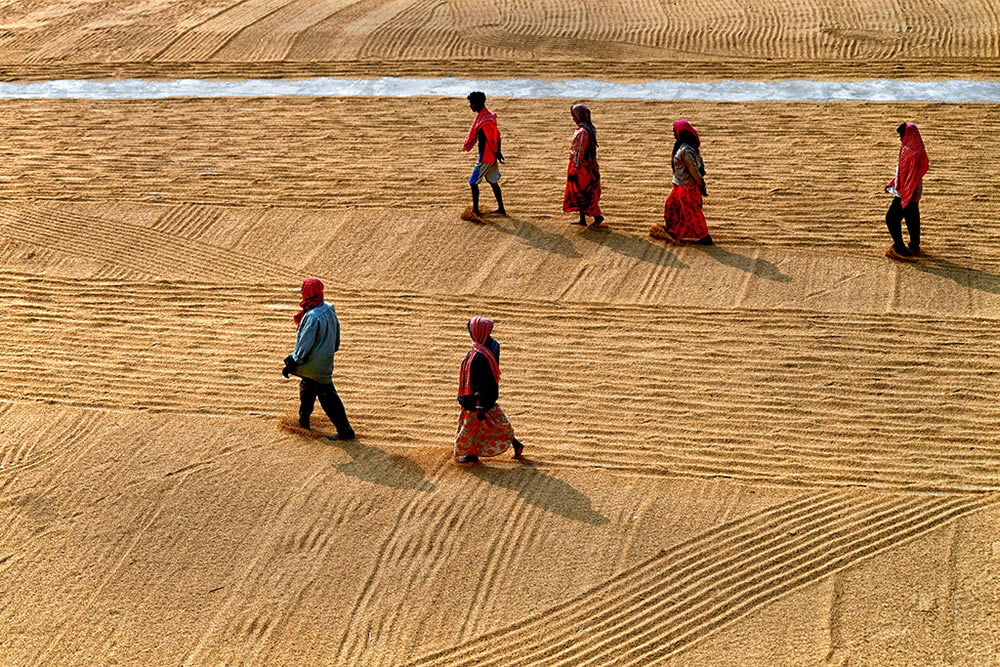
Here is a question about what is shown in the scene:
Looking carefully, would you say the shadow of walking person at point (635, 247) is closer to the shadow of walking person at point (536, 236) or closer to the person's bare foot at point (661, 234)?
the person's bare foot at point (661, 234)

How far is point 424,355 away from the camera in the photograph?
1071 centimetres

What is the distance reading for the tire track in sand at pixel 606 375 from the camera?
8977 millimetres

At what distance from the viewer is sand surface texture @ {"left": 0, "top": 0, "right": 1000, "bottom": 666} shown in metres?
7.49

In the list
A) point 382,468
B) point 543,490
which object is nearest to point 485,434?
point 543,490

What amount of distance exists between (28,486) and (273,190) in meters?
6.32

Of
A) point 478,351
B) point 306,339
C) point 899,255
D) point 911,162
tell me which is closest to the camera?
point 478,351

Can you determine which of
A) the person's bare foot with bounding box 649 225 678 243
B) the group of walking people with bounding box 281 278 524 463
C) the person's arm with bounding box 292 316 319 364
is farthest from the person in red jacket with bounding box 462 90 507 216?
the person's arm with bounding box 292 316 319 364

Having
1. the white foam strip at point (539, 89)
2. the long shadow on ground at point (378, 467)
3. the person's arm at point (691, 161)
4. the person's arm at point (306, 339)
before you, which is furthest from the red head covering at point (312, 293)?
the white foam strip at point (539, 89)

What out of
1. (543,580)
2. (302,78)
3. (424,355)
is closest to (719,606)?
(543,580)

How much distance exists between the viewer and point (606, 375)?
10211 mm

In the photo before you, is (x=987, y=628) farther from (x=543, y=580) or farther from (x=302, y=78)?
(x=302, y=78)

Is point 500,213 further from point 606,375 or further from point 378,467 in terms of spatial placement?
point 378,467

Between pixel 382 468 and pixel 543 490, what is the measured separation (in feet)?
4.17

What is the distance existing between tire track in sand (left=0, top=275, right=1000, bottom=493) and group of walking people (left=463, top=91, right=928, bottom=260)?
61.8 inches
